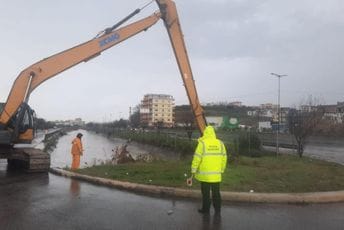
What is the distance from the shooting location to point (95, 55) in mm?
19500

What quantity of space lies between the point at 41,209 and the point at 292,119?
24.7 m

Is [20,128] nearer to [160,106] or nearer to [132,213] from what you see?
[132,213]

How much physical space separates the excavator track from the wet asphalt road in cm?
516

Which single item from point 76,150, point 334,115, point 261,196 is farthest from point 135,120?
point 261,196

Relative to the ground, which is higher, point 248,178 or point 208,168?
point 208,168

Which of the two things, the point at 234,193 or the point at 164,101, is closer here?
the point at 234,193

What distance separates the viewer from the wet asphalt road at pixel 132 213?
28.7ft

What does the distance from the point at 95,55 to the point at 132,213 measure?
1084 cm

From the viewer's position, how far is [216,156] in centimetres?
988

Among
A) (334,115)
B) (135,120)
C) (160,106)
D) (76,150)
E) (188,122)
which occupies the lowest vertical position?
(76,150)

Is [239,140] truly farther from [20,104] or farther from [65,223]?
[65,223]

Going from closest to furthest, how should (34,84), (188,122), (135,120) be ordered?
(34,84) → (188,122) → (135,120)

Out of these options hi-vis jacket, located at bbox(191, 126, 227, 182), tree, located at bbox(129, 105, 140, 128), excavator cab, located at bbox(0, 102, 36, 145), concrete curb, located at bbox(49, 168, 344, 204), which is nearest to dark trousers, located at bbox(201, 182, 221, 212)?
hi-vis jacket, located at bbox(191, 126, 227, 182)

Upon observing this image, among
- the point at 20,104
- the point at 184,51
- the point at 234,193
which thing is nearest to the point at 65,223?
the point at 234,193
